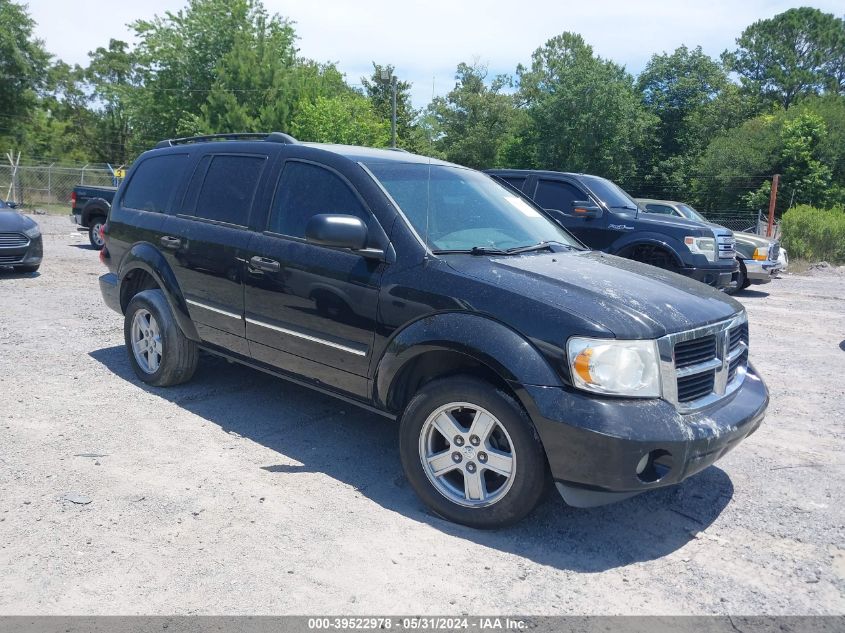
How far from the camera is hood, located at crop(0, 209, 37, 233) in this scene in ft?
34.9

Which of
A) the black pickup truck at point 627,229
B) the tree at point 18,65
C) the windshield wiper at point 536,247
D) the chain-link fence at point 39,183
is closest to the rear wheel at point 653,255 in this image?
the black pickup truck at point 627,229

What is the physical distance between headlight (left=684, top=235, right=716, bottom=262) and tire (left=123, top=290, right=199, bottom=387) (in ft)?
24.8

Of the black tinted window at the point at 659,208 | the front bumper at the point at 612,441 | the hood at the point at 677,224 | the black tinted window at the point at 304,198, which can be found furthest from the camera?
the black tinted window at the point at 659,208

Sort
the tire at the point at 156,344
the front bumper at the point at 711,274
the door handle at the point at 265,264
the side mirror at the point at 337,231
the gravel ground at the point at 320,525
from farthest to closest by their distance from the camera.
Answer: the front bumper at the point at 711,274 → the tire at the point at 156,344 → the door handle at the point at 265,264 → the side mirror at the point at 337,231 → the gravel ground at the point at 320,525

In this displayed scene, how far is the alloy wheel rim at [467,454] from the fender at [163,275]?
7.83ft

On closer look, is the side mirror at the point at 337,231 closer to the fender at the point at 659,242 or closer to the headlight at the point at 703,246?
the fender at the point at 659,242

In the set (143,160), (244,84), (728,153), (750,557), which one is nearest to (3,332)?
(143,160)

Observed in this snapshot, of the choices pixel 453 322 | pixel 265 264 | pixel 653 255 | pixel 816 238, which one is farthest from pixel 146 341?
pixel 816 238

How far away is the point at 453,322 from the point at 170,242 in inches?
107

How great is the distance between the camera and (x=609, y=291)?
141 inches

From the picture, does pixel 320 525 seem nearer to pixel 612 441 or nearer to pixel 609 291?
pixel 612 441

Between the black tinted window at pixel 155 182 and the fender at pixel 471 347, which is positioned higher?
the black tinted window at pixel 155 182

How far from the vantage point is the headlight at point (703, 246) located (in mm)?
10289

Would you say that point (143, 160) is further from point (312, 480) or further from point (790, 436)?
point (790, 436)
